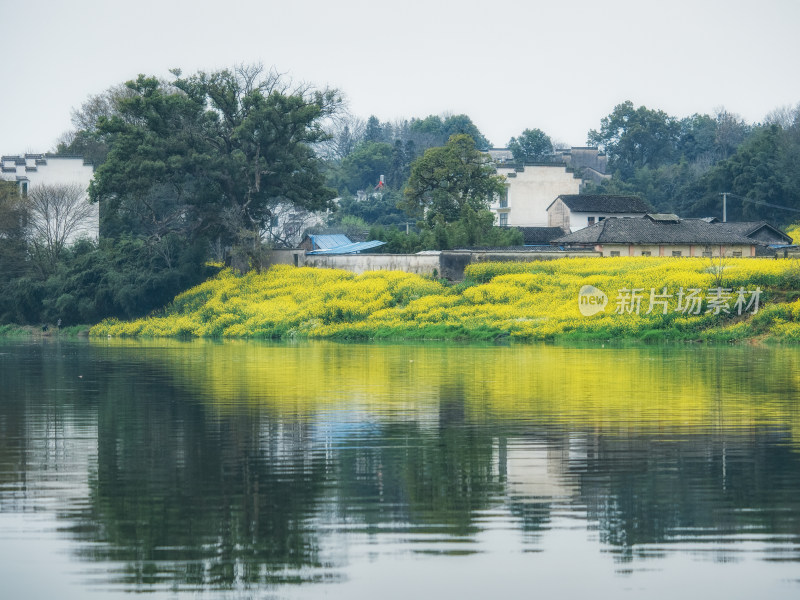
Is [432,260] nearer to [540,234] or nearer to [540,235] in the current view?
[540,235]

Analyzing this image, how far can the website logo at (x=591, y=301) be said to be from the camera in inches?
1849

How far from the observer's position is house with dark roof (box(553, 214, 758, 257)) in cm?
5772

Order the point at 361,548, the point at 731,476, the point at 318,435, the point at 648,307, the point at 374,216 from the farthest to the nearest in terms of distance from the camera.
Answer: the point at 374,216 < the point at 648,307 < the point at 318,435 < the point at 731,476 < the point at 361,548

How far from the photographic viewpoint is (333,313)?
51.9m

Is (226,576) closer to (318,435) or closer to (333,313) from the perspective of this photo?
(318,435)

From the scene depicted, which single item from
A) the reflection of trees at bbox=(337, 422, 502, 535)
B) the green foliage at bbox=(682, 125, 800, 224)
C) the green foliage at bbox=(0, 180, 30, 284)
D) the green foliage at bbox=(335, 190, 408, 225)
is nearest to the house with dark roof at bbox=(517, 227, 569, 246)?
the green foliage at bbox=(682, 125, 800, 224)

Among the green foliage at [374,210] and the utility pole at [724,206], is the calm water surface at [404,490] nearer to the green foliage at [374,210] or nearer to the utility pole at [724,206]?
the utility pole at [724,206]

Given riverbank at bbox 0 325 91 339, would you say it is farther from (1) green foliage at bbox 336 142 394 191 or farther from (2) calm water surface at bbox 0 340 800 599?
(1) green foliage at bbox 336 142 394 191

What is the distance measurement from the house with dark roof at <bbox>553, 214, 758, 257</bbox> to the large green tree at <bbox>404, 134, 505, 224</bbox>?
29.4 feet

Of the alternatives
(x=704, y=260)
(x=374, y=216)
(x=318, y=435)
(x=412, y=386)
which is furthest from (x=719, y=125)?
(x=318, y=435)

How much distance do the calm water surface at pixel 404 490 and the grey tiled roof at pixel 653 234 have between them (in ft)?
106

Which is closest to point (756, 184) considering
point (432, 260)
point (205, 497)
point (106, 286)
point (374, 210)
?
point (374, 210)

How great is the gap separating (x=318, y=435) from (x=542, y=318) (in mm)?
30398

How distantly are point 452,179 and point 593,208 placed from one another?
11876 mm
